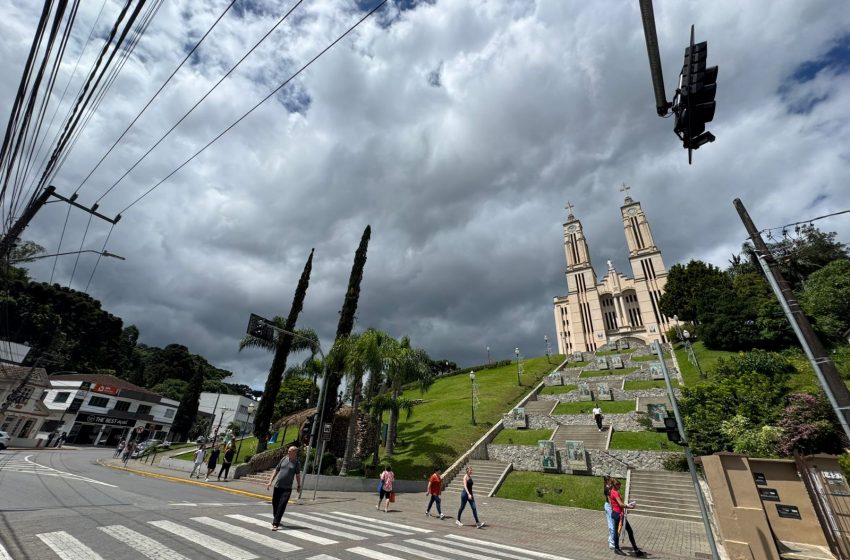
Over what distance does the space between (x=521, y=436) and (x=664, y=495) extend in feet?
35.1

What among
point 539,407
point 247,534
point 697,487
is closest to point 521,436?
point 539,407

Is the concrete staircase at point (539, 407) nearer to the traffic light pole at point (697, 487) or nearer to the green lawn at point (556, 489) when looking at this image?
the green lawn at point (556, 489)

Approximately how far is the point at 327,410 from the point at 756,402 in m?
25.0

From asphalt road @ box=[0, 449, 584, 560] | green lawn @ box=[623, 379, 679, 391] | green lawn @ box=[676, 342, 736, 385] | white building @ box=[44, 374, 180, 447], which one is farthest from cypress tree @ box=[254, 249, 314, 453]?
white building @ box=[44, 374, 180, 447]

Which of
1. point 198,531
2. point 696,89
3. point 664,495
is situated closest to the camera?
point 696,89

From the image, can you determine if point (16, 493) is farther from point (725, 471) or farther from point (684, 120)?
point (725, 471)

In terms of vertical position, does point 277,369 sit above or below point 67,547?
above

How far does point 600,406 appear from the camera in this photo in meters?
29.9

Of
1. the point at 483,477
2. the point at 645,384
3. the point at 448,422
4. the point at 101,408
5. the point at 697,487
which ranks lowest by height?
the point at 483,477

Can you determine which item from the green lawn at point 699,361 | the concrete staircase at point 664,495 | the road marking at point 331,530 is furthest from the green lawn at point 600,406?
the road marking at point 331,530

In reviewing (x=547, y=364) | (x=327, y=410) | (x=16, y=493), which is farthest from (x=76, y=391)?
(x=547, y=364)

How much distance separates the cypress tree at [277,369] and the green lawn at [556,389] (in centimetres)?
2607

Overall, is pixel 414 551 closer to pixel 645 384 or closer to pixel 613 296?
pixel 645 384

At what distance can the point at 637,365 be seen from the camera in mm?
42125
